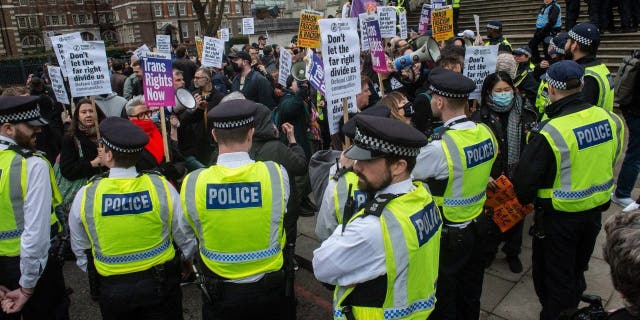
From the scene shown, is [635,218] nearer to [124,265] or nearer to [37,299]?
[124,265]

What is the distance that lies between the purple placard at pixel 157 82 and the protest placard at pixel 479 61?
11.6 feet

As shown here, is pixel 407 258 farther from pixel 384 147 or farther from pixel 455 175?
pixel 455 175

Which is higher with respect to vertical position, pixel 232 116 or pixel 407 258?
pixel 232 116

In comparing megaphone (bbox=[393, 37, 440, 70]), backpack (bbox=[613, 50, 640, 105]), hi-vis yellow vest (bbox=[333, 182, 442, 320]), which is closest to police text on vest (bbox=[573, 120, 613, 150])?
hi-vis yellow vest (bbox=[333, 182, 442, 320])

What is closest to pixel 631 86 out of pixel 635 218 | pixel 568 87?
pixel 568 87

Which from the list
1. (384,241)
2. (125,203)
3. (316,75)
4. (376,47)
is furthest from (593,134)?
(125,203)

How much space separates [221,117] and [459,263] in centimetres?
200

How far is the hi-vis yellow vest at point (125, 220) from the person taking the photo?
2.91 meters

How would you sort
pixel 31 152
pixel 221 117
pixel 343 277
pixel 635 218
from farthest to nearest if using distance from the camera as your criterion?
pixel 31 152 < pixel 221 117 < pixel 343 277 < pixel 635 218

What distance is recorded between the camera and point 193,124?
20.1 feet

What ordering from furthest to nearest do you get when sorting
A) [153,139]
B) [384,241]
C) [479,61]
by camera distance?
[479,61]
[153,139]
[384,241]

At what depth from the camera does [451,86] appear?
11.2ft

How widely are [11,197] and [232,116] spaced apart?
1.63 metres

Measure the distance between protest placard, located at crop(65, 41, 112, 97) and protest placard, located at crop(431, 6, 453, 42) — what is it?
17.5 feet
